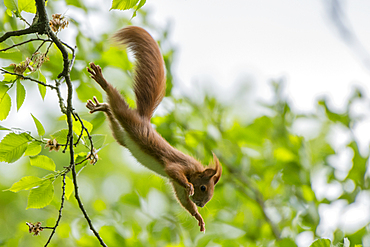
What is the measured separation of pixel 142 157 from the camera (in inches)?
61.4

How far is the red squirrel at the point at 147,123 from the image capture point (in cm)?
150

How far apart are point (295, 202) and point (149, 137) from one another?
1191 mm

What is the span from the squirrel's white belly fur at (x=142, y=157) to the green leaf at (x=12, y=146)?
1.64ft

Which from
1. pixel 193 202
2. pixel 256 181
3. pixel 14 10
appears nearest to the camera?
pixel 14 10

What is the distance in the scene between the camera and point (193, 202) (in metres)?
1.67

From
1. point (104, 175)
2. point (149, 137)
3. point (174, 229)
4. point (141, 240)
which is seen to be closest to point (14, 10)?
point (149, 137)

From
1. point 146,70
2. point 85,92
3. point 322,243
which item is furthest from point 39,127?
point 322,243

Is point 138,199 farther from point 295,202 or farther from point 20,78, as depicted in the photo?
point 20,78

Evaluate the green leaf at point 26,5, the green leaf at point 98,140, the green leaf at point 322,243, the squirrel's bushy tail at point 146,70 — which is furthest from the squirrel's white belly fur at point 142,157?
the green leaf at point 322,243

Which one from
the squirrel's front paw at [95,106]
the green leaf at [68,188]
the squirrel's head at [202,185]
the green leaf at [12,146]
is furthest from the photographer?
the squirrel's head at [202,185]

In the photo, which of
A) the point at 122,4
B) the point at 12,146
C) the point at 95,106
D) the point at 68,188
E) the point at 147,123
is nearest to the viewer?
the point at 122,4

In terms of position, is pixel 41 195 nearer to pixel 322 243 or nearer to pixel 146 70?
pixel 146 70

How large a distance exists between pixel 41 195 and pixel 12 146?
0.19 m

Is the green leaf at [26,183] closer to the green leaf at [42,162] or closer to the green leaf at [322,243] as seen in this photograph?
the green leaf at [42,162]
